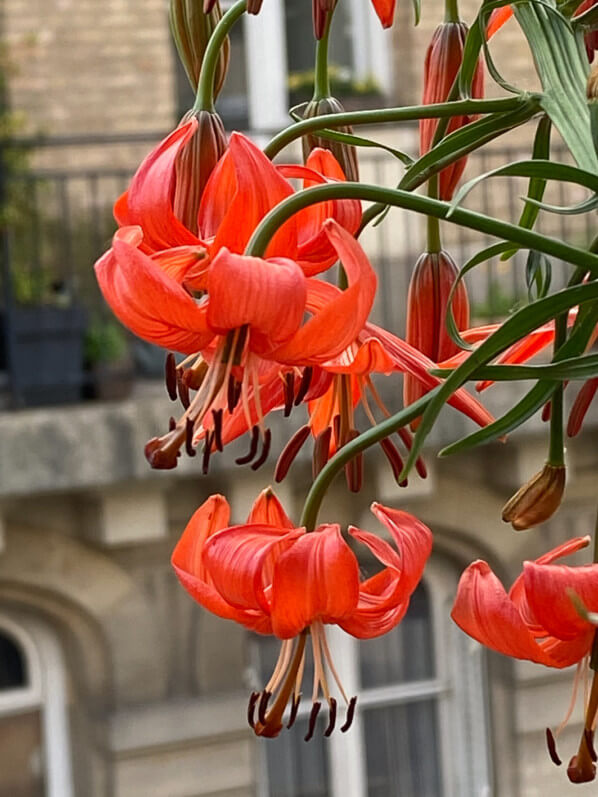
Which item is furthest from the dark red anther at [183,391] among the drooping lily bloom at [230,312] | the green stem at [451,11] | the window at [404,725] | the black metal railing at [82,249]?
the window at [404,725]

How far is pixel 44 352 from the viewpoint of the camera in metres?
3.14

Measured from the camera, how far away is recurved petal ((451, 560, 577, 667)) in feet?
1.53

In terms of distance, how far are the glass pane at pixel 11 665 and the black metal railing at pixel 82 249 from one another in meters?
0.69

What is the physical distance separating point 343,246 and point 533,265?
190mm

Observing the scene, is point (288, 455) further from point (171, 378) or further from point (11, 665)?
point (11, 665)

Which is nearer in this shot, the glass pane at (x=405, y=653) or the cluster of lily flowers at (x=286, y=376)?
the cluster of lily flowers at (x=286, y=376)

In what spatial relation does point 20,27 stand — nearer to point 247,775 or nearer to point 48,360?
point 48,360

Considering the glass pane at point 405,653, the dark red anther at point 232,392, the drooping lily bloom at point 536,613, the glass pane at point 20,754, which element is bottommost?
the glass pane at point 20,754

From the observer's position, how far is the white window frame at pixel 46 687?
346 cm

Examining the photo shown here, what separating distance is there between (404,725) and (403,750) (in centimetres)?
7

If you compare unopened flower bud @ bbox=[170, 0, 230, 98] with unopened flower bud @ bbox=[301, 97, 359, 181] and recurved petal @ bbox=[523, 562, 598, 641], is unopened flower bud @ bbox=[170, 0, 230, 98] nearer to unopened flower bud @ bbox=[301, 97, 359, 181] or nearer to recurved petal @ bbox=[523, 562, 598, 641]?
unopened flower bud @ bbox=[301, 97, 359, 181]

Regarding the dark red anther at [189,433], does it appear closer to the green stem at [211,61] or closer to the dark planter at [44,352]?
the green stem at [211,61]

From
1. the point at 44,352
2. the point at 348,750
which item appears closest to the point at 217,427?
the point at 44,352

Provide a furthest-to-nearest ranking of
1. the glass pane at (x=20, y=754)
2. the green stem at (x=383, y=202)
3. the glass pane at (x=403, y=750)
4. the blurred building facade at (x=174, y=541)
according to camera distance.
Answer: the glass pane at (x=403, y=750) → the glass pane at (x=20, y=754) → the blurred building facade at (x=174, y=541) → the green stem at (x=383, y=202)
